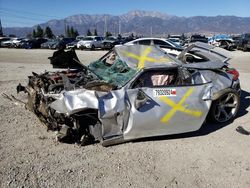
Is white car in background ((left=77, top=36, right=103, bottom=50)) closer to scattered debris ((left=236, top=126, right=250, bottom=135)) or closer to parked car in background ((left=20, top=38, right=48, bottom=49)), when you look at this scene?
parked car in background ((left=20, top=38, right=48, bottom=49))

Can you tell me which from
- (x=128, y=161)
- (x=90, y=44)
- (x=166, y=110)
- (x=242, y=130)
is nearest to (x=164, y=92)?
(x=166, y=110)

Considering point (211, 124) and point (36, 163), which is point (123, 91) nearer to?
point (36, 163)

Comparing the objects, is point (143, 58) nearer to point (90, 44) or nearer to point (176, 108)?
point (176, 108)

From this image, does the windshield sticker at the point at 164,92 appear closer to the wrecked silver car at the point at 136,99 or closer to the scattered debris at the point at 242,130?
the wrecked silver car at the point at 136,99

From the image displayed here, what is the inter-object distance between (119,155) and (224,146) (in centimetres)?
198

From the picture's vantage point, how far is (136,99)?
16.6 feet

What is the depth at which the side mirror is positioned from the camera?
16.5ft

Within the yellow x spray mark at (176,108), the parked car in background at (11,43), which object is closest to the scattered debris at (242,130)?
the yellow x spray mark at (176,108)

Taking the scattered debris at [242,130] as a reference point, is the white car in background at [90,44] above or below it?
below

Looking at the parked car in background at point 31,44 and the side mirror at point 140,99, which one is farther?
the parked car in background at point 31,44

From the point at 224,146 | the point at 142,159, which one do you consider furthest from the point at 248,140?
the point at 142,159

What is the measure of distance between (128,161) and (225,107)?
113 inches

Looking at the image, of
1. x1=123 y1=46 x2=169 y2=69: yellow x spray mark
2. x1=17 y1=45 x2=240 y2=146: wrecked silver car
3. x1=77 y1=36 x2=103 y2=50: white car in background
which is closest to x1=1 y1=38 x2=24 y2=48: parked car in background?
x1=77 y1=36 x2=103 y2=50: white car in background

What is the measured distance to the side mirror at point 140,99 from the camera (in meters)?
5.02
